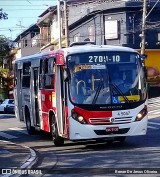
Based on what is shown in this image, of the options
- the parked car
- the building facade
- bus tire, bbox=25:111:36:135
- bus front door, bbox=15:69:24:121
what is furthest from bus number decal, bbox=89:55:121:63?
the building facade

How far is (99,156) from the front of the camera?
1340 centimetres

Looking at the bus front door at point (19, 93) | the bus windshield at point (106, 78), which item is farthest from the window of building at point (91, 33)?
the bus windshield at point (106, 78)

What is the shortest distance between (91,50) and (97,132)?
250 cm

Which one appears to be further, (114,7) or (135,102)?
(114,7)

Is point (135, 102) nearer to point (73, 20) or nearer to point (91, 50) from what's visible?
point (91, 50)

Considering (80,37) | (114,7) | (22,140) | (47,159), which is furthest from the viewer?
(80,37)

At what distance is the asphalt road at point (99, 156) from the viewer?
435 inches

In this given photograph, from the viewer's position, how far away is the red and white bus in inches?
569

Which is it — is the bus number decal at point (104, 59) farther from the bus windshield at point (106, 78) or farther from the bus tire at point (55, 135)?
the bus tire at point (55, 135)

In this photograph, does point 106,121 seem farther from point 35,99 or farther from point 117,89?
→ point 35,99

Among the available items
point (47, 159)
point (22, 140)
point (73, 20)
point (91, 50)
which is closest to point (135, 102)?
point (91, 50)

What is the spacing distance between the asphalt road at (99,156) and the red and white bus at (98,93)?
0.48 m

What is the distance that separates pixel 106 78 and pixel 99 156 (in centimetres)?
248

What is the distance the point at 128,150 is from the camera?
14.3 m
